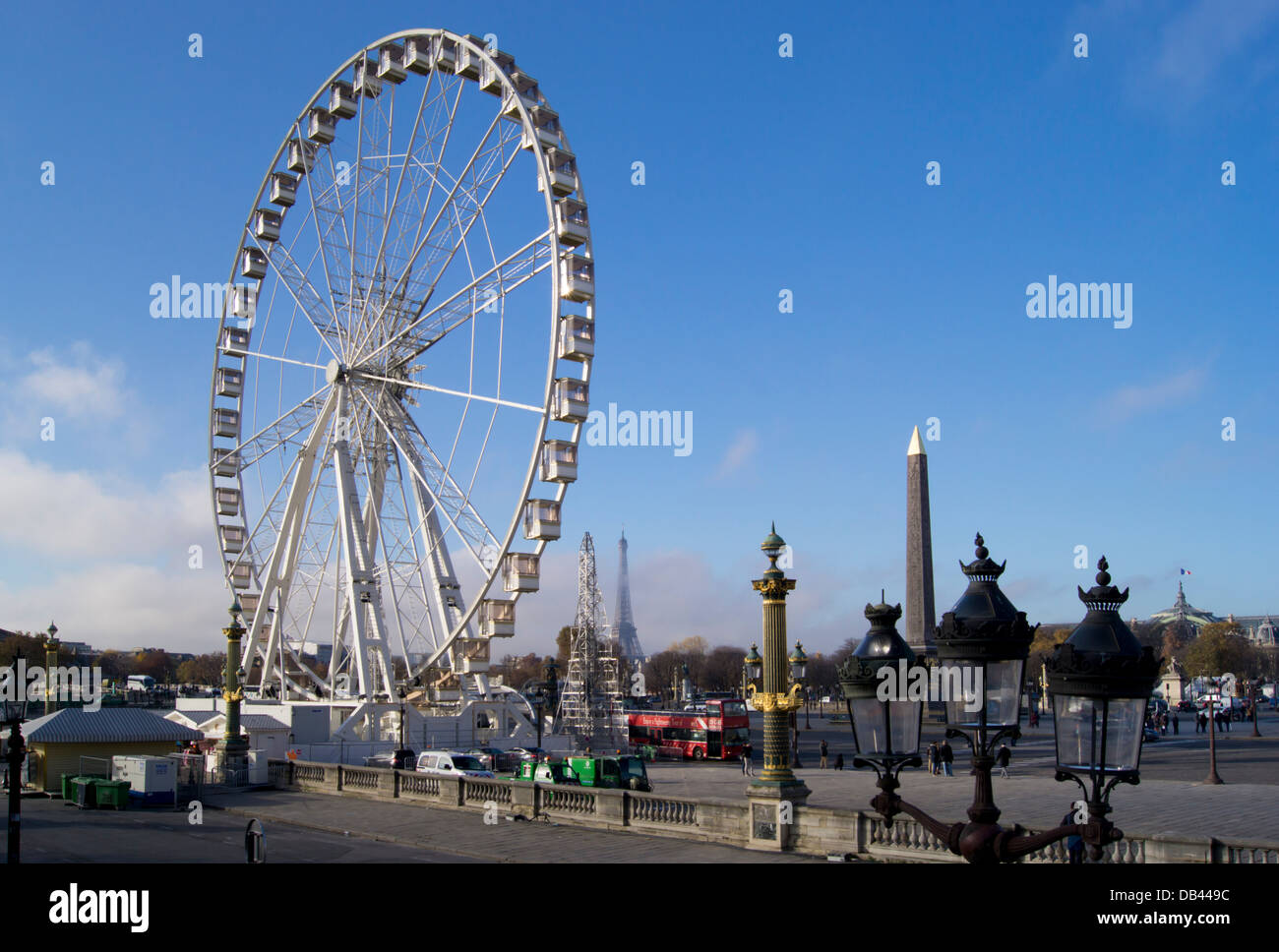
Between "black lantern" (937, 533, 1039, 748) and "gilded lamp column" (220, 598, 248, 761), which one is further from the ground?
"black lantern" (937, 533, 1039, 748)

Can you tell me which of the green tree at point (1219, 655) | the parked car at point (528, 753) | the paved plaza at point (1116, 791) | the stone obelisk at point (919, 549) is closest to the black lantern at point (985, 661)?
the paved plaza at point (1116, 791)

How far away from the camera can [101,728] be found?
34125 millimetres

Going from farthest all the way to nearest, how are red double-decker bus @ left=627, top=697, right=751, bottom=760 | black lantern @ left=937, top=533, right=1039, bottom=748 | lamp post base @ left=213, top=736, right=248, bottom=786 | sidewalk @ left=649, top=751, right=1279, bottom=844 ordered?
1. red double-decker bus @ left=627, top=697, right=751, bottom=760
2. lamp post base @ left=213, top=736, right=248, bottom=786
3. sidewalk @ left=649, top=751, right=1279, bottom=844
4. black lantern @ left=937, top=533, right=1039, bottom=748

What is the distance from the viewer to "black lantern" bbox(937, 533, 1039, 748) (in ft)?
24.1

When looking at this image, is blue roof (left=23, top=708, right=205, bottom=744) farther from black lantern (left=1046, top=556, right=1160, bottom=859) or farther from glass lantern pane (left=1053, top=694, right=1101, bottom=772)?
black lantern (left=1046, top=556, right=1160, bottom=859)

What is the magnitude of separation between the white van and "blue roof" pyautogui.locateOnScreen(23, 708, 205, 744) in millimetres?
8655

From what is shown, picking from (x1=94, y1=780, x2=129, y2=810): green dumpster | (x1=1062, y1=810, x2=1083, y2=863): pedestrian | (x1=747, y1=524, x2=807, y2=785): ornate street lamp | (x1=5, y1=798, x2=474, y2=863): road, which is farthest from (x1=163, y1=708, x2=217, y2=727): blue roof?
(x1=1062, y1=810, x2=1083, y2=863): pedestrian

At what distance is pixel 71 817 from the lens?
2792 centimetres

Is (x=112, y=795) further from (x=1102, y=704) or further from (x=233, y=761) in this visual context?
(x=1102, y=704)

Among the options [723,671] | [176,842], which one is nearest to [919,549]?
[176,842]

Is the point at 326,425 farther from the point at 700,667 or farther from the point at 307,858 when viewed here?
the point at 700,667

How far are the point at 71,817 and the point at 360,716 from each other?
523 inches

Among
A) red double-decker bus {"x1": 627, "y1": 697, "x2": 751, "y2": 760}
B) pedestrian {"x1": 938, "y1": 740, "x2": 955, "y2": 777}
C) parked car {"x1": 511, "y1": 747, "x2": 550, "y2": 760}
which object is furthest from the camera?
red double-decker bus {"x1": 627, "y1": 697, "x2": 751, "y2": 760}
